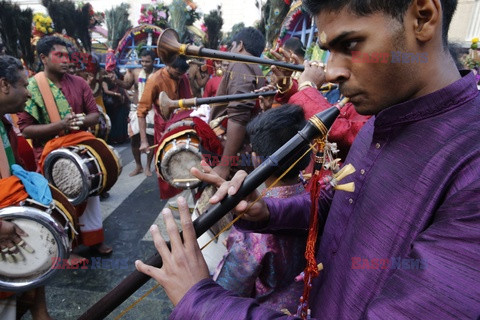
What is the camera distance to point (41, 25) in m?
7.24

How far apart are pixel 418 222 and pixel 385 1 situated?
591 millimetres

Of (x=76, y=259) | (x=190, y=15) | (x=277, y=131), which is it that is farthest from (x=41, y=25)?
(x=277, y=131)

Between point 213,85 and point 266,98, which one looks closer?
point 266,98

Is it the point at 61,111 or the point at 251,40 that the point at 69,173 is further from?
the point at 251,40

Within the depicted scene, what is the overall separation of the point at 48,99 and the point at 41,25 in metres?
5.42

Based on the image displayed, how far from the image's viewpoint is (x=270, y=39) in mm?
7773

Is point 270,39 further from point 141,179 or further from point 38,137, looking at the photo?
point 38,137

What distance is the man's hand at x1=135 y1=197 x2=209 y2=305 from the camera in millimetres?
840

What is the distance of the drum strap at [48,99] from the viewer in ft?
10.8

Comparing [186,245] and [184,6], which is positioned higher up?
[184,6]

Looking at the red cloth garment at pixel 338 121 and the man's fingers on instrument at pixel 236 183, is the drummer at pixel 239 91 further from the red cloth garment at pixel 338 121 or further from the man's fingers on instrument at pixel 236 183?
the man's fingers on instrument at pixel 236 183

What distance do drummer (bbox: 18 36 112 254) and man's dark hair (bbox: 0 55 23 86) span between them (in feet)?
2.56

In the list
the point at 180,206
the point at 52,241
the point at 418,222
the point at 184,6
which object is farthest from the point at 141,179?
the point at 184,6

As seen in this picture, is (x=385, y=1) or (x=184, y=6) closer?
(x=385, y=1)
